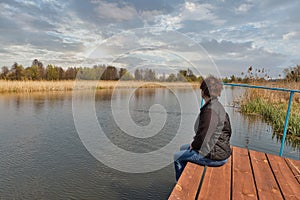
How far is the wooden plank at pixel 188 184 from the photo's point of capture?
1467 millimetres

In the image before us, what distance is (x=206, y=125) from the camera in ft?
5.98

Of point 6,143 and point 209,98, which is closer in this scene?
point 209,98

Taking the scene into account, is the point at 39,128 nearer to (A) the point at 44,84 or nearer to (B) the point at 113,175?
(B) the point at 113,175

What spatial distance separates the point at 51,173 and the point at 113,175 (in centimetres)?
96

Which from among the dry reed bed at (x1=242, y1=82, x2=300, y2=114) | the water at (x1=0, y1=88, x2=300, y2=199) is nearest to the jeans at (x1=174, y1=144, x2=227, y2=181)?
the water at (x1=0, y1=88, x2=300, y2=199)

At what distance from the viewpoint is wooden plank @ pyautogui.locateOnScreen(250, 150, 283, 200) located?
1.57 m

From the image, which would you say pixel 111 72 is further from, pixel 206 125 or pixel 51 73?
pixel 51 73

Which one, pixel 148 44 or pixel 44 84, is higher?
pixel 148 44

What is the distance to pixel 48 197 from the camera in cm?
264

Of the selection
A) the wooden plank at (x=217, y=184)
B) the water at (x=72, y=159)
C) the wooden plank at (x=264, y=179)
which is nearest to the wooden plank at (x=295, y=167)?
the wooden plank at (x=264, y=179)

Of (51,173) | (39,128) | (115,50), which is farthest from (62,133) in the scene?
(115,50)

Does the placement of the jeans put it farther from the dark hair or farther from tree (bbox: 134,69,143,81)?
tree (bbox: 134,69,143,81)

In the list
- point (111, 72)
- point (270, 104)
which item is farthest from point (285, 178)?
point (270, 104)

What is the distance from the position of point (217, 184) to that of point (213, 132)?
0.43 metres
